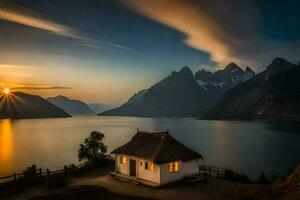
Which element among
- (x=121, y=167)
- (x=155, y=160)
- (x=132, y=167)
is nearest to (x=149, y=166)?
(x=155, y=160)

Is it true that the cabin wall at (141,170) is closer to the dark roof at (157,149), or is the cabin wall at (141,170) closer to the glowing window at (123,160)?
the glowing window at (123,160)

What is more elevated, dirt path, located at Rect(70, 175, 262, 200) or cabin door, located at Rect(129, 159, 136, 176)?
cabin door, located at Rect(129, 159, 136, 176)

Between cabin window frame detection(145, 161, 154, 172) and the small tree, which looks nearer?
cabin window frame detection(145, 161, 154, 172)

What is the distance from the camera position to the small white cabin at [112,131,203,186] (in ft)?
107

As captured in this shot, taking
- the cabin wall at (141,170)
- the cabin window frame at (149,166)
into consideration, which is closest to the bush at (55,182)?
the cabin wall at (141,170)

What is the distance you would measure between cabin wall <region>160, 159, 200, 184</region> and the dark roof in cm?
62

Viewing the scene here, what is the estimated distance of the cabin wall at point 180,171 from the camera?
32438 millimetres

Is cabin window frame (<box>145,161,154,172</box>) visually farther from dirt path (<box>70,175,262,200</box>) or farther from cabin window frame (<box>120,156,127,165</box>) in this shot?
cabin window frame (<box>120,156,127,165</box>)

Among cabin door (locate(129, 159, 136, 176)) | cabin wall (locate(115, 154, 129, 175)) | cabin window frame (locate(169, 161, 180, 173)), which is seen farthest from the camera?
cabin wall (locate(115, 154, 129, 175))

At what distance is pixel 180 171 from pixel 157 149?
3.43 metres

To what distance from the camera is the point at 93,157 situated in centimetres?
4594

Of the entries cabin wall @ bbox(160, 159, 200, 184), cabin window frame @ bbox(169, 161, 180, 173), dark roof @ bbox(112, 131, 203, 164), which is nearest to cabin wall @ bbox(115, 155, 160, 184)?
cabin wall @ bbox(160, 159, 200, 184)

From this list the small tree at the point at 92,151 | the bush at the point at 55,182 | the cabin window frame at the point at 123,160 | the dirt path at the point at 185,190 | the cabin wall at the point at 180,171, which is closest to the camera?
the dirt path at the point at 185,190

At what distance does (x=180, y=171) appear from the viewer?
33.9m
